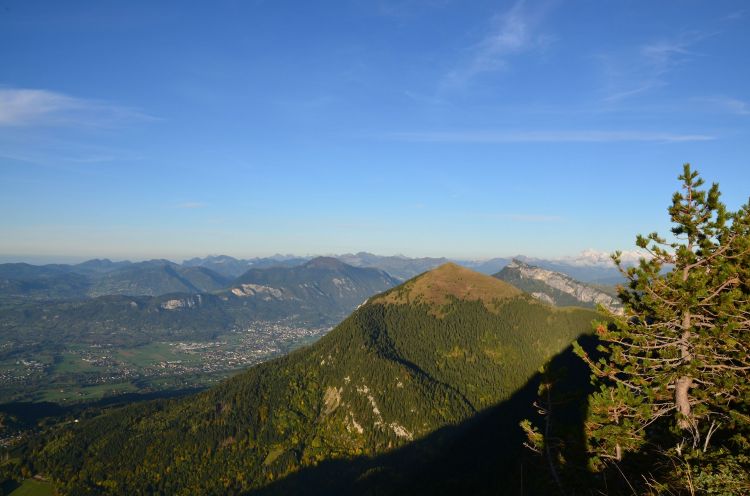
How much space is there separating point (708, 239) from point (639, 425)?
1578cm

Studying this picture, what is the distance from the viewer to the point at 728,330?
31.2m

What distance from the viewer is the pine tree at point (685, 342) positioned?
32781 mm

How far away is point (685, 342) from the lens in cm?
3409

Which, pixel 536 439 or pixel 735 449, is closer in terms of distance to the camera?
pixel 735 449

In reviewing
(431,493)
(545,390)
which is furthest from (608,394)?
(431,493)

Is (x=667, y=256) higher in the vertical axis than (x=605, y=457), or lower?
higher

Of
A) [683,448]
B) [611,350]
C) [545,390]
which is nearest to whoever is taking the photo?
[683,448]

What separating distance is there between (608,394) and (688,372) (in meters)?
5.84

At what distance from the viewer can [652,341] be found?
34844 mm

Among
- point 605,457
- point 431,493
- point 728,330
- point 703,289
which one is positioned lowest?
point 431,493

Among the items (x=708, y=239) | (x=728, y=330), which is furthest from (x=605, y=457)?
(x=708, y=239)

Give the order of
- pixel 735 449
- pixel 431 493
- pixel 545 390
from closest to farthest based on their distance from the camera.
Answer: pixel 735 449 → pixel 545 390 → pixel 431 493

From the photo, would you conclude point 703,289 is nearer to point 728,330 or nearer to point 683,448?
point 728,330

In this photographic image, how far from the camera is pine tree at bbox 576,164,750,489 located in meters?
32.8
